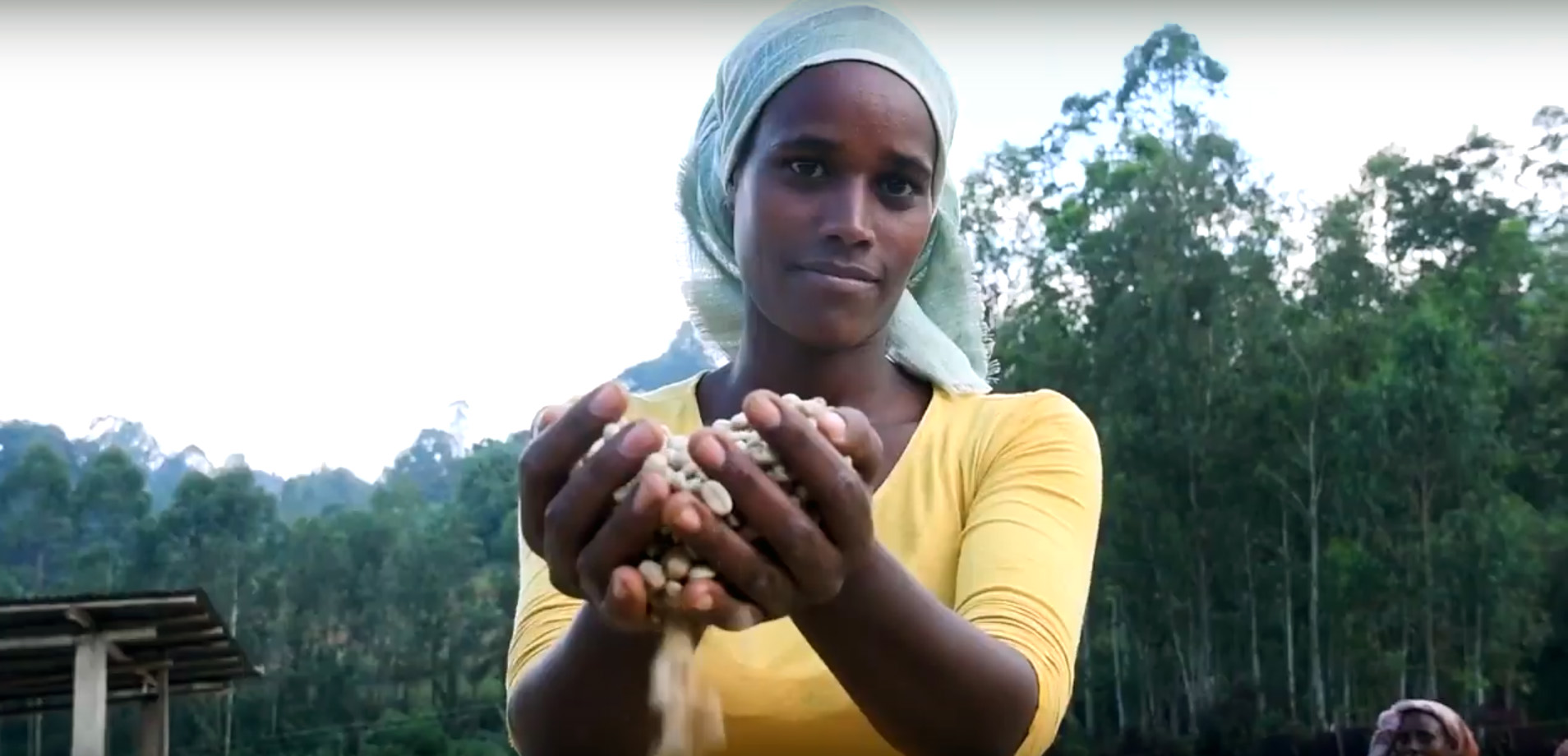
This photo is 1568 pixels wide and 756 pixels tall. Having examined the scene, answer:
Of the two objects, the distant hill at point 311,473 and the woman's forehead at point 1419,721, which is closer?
the woman's forehead at point 1419,721

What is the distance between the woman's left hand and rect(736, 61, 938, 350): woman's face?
1.12 ft

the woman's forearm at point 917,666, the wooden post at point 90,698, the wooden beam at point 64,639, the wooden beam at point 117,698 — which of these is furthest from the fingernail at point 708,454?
the wooden beam at point 117,698

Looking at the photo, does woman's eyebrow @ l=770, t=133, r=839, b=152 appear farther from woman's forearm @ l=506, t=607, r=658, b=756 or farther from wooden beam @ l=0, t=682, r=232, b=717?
wooden beam @ l=0, t=682, r=232, b=717

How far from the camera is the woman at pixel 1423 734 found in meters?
2.84

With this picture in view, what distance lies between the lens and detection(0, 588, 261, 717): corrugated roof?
6.87 meters

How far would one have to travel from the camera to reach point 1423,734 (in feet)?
9.38

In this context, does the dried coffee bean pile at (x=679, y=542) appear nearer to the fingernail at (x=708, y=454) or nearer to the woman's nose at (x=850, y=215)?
the fingernail at (x=708, y=454)

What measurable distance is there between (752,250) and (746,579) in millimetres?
453

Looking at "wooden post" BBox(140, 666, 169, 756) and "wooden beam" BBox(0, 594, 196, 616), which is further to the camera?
"wooden post" BBox(140, 666, 169, 756)

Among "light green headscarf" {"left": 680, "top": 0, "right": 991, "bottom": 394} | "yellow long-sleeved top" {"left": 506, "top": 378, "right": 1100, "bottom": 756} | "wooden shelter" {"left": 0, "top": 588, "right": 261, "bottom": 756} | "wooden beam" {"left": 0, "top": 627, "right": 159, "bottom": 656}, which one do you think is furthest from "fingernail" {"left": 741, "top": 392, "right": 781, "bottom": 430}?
"wooden beam" {"left": 0, "top": 627, "right": 159, "bottom": 656}

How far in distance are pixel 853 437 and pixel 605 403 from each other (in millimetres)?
146

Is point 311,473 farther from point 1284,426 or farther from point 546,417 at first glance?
point 546,417

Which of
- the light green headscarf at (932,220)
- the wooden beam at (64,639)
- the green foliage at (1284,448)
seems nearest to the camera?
the light green headscarf at (932,220)

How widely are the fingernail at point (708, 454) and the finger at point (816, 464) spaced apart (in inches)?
1.1
